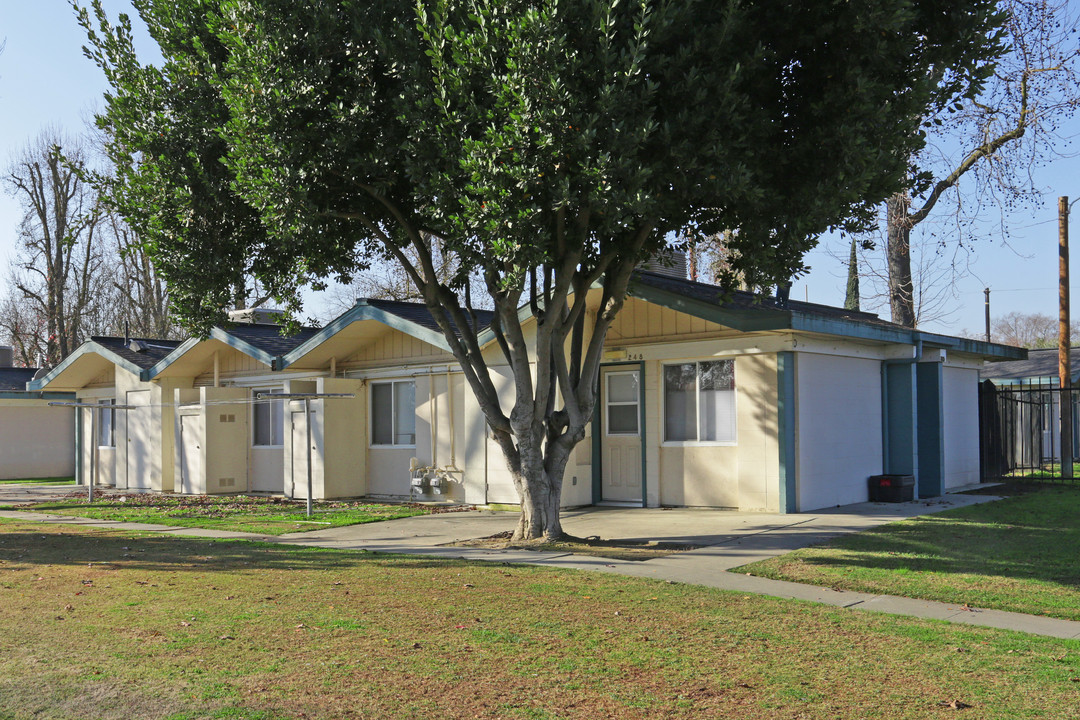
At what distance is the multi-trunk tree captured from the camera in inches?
363

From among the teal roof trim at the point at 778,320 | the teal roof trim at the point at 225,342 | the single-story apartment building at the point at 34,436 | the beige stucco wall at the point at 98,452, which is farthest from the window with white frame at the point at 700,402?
the single-story apartment building at the point at 34,436

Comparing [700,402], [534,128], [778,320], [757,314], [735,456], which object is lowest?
[735,456]

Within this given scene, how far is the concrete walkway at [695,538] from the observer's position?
823 cm

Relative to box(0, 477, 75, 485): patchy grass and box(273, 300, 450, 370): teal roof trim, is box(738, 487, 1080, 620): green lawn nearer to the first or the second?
box(273, 300, 450, 370): teal roof trim

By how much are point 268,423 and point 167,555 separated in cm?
1011

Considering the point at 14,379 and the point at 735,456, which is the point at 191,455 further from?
the point at 14,379

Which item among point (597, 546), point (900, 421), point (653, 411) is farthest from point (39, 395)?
point (900, 421)

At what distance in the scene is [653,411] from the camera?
52.4ft

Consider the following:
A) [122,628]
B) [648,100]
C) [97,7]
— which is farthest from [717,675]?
[97,7]

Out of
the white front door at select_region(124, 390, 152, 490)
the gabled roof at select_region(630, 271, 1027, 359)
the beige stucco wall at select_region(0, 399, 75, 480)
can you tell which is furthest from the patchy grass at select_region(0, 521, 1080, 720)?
the beige stucco wall at select_region(0, 399, 75, 480)

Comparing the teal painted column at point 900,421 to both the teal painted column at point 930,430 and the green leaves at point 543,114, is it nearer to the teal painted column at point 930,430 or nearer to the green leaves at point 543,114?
the teal painted column at point 930,430

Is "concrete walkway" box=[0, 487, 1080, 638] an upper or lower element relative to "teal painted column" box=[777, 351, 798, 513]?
lower

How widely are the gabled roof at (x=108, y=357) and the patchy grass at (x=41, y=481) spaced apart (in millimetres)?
2856

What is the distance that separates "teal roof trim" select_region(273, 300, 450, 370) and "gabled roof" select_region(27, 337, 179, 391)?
5472 millimetres
